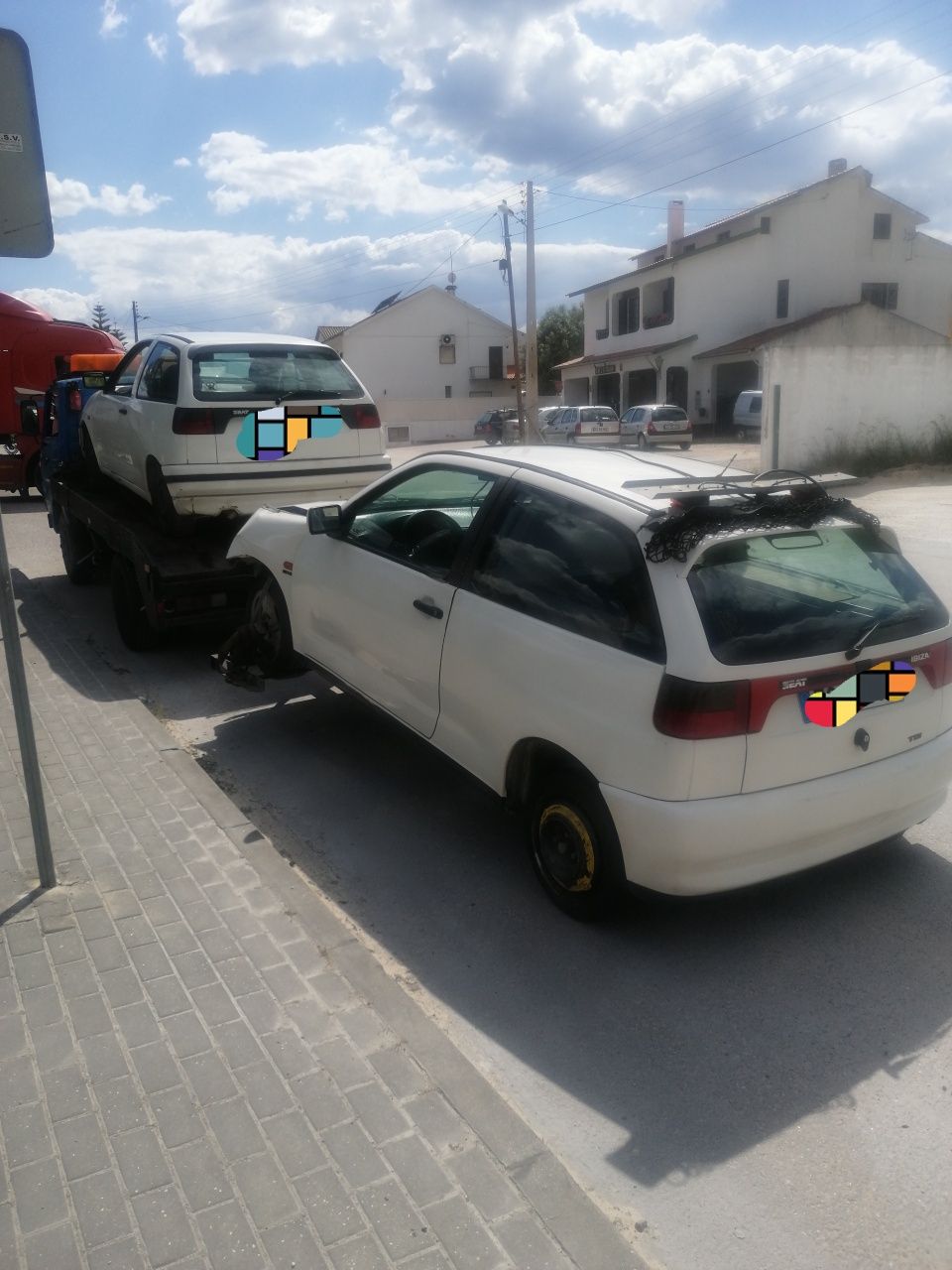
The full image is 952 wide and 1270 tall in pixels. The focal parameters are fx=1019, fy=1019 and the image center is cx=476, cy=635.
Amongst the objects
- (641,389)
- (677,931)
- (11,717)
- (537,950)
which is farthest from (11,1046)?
(641,389)

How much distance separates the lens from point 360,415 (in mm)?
7777

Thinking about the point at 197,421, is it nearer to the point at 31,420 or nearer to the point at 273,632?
the point at 273,632

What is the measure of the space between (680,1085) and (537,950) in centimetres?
83

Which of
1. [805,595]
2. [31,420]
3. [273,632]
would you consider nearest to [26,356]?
[31,420]

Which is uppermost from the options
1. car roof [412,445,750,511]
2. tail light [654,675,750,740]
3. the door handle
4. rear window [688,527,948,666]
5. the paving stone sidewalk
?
car roof [412,445,750,511]

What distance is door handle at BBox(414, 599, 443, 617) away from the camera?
433 cm

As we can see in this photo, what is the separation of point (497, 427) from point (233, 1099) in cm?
4193

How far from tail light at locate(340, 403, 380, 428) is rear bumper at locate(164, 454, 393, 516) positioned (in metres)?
0.26

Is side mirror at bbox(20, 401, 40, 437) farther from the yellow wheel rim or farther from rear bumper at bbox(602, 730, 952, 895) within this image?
rear bumper at bbox(602, 730, 952, 895)

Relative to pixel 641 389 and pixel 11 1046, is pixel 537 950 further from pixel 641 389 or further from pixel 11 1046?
pixel 641 389

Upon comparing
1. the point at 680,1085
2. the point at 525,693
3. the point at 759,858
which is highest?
the point at 525,693

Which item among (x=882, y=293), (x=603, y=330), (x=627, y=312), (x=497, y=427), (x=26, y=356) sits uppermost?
(x=627, y=312)

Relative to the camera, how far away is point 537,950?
12.2 feet

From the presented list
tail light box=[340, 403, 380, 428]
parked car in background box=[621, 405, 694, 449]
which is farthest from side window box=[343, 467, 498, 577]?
parked car in background box=[621, 405, 694, 449]
